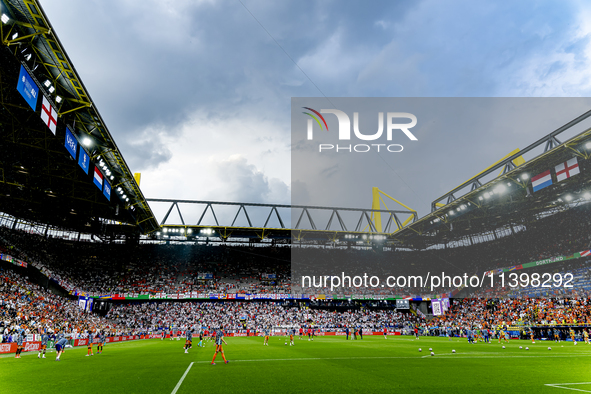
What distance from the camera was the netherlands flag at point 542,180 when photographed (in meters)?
31.5

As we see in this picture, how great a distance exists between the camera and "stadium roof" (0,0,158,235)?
56.9ft

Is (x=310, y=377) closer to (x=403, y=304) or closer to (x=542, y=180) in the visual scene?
(x=542, y=180)

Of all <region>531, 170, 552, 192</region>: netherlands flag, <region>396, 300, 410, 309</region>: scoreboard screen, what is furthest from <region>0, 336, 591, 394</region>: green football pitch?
<region>396, 300, 410, 309</region>: scoreboard screen

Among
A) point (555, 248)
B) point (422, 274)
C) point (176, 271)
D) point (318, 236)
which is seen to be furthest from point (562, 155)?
point (176, 271)

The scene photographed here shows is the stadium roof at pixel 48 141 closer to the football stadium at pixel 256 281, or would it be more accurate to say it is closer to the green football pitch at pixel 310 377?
the football stadium at pixel 256 281

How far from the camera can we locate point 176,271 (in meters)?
61.1

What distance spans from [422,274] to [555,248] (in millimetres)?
23481

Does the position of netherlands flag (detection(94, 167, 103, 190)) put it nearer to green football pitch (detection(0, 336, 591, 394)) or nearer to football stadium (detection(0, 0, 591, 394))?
football stadium (detection(0, 0, 591, 394))

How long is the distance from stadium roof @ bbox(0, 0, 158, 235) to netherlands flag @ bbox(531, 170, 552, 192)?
37049mm

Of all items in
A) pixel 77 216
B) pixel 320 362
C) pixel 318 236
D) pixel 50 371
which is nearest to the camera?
pixel 50 371

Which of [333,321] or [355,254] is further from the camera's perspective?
[355,254]

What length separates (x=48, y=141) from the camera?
1081 inches

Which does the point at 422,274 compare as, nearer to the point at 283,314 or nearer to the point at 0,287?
the point at 283,314

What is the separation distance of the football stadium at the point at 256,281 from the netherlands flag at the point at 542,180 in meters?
0.12
